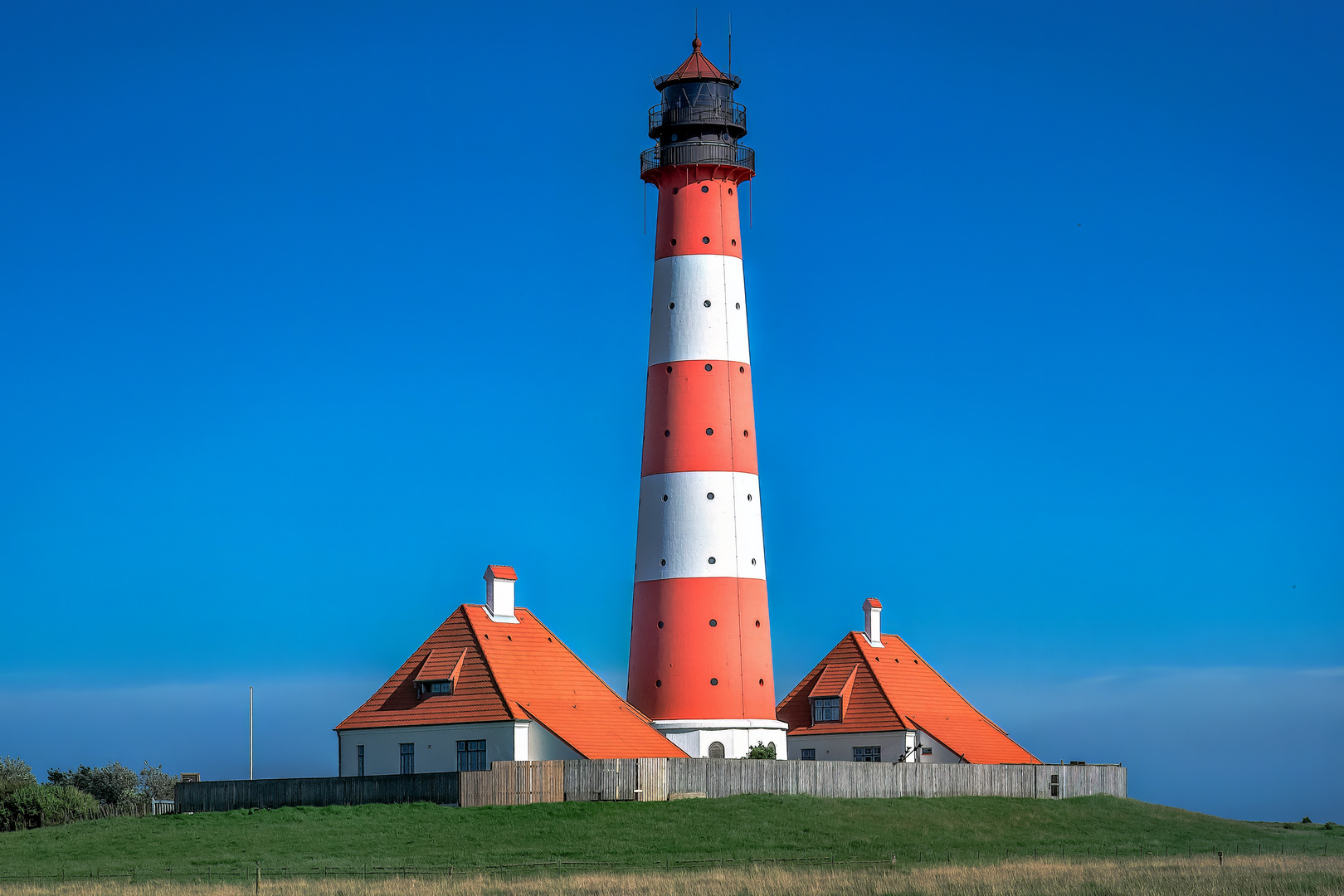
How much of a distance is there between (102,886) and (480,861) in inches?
312

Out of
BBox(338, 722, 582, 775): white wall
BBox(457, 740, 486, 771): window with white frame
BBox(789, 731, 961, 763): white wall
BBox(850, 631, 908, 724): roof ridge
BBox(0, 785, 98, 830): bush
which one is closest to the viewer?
BBox(338, 722, 582, 775): white wall

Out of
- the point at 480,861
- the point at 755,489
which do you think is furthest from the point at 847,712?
the point at 480,861

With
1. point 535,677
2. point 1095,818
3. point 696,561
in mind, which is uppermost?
point 696,561

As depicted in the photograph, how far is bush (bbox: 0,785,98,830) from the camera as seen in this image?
52.0 m

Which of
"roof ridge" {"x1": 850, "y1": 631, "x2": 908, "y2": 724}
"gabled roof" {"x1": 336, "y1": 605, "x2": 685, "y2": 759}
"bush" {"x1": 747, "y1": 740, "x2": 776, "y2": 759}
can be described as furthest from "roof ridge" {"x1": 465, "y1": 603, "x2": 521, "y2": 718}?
"roof ridge" {"x1": 850, "y1": 631, "x2": 908, "y2": 724}

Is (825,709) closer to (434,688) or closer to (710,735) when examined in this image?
(710,735)

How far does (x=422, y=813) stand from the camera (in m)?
44.7

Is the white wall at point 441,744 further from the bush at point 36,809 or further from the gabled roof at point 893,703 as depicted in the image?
the gabled roof at point 893,703

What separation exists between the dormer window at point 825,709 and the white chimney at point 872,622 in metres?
3.51

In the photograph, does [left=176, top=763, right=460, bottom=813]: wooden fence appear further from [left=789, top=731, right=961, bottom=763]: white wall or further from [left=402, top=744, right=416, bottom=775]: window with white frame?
[left=789, top=731, right=961, bottom=763]: white wall

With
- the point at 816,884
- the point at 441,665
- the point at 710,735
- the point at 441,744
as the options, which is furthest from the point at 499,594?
the point at 816,884

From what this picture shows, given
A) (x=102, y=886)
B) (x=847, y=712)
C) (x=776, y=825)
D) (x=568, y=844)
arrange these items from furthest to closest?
(x=847, y=712) < (x=776, y=825) < (x=568, y=844) < (x=102, y=886)

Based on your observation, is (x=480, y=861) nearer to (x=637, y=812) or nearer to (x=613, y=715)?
(x=637, y=812)

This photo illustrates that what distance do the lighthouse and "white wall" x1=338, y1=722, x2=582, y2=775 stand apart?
457 cm
